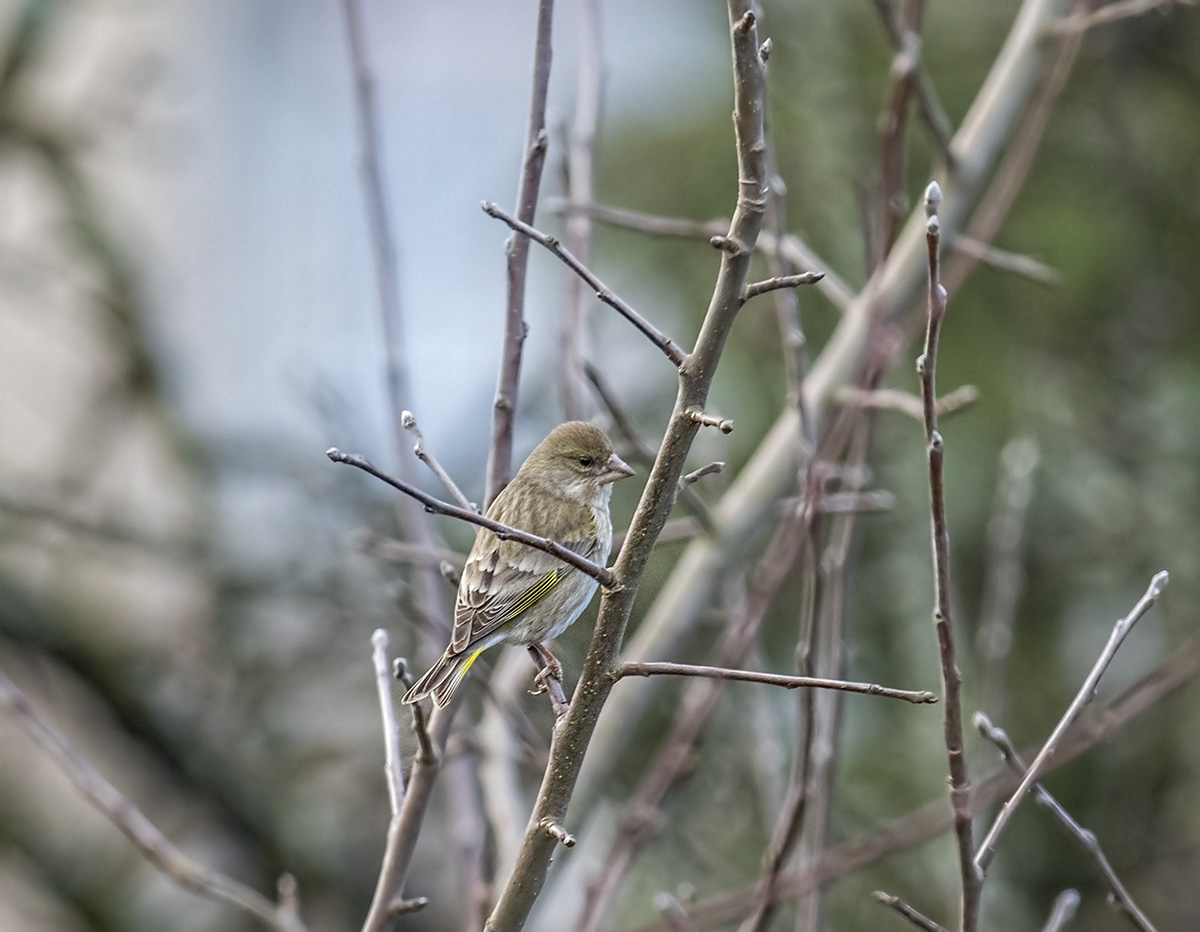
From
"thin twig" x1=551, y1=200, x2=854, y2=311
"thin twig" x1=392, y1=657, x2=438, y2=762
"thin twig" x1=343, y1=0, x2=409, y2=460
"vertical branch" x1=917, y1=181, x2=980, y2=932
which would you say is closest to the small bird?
"thin twig" x1=392, y1=657, x2=438, y2=762

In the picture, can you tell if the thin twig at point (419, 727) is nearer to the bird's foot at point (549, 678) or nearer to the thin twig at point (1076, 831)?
the bird's foot at point (549, 678)

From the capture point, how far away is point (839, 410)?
12.7 feet

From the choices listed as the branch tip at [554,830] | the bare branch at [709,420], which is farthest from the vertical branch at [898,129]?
the branch tip at [554,830]

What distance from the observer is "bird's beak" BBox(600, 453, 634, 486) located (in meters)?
3.18

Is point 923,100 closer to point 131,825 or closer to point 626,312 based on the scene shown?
point 626,312

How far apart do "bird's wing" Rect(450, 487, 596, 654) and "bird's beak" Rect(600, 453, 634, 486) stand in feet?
0.30

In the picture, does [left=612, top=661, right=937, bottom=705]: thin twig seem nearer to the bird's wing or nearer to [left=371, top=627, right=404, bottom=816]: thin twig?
[left=371, top=627, right=404, bottom=816]: thin twig

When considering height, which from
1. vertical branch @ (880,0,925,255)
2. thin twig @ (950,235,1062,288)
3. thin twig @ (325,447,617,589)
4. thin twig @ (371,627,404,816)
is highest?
vertical branch @ (880,0,925,255)

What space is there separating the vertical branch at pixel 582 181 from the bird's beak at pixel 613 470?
269mm

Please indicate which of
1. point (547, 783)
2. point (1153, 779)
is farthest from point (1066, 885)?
point (547, 783)

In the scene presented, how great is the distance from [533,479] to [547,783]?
147 cm

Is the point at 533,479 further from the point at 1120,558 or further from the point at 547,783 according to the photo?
the point at 1120,558

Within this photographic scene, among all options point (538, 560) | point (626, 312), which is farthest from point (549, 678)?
point (626, 312)

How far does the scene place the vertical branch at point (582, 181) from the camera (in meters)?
3.37
